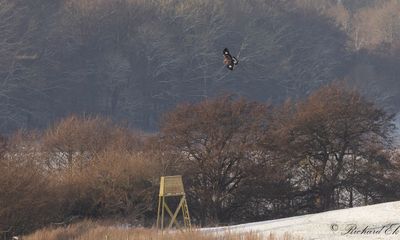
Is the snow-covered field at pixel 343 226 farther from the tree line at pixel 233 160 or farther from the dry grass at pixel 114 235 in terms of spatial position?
the tree line at pixel 233 160

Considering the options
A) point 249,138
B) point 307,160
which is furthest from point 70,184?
point 307,160

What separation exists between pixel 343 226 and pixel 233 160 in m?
9.05

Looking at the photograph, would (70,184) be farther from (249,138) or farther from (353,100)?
(353,100)

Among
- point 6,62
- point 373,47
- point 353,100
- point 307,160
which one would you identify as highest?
point 373,47

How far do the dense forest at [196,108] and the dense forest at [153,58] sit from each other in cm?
16

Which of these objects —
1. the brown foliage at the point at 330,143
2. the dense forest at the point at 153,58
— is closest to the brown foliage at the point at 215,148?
the brown foliage at the point at 330,143

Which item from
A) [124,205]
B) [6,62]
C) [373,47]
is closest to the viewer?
[124,205]

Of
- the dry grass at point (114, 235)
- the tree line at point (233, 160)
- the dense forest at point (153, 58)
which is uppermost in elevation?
the dense forest at point (153, 58)

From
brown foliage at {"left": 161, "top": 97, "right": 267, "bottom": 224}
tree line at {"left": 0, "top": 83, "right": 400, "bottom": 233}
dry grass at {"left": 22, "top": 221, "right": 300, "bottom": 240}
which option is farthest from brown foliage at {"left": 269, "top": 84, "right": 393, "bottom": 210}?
dry grass at {"left": 22, "top": 221, "right": 300, "bottom": 240}

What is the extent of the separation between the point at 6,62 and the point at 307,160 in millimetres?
41570

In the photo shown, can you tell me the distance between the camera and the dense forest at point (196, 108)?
24.2m

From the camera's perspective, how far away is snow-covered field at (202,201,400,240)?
17.0m

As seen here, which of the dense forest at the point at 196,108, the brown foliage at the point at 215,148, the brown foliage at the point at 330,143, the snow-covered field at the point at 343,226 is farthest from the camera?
the brown foliage at the point at 330,143

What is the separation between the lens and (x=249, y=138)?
27203 millimetres
